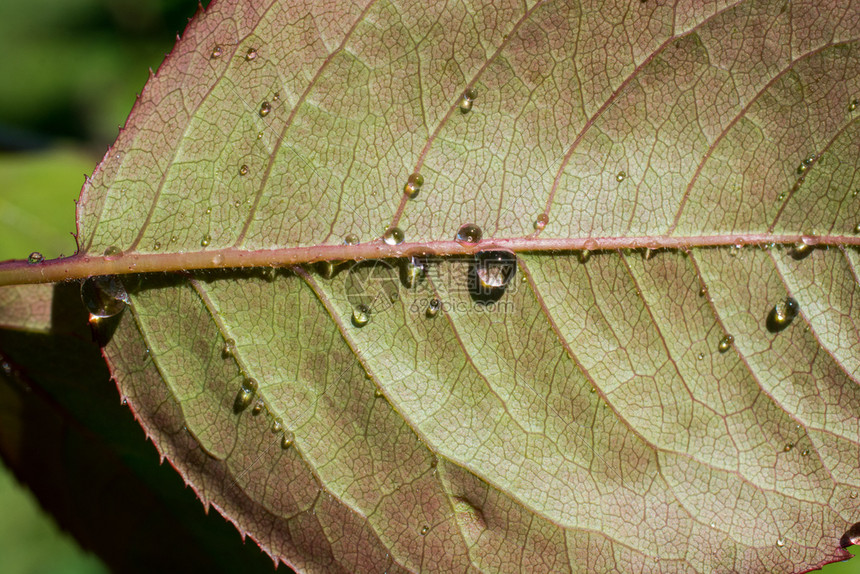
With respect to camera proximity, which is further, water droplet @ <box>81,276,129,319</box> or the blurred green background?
the blurred green background

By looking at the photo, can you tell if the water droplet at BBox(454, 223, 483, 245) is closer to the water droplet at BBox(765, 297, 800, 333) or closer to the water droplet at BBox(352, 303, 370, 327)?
the water droplet at BBox(352, 303, 370, 327)

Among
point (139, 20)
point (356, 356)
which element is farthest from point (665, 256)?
point (139, 20)

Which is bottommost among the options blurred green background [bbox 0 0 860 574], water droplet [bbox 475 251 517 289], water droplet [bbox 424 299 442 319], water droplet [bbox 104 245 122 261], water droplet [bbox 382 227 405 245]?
blurred green background [bbox 0 0 860 574]

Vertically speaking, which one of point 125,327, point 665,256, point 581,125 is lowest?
point 125,327

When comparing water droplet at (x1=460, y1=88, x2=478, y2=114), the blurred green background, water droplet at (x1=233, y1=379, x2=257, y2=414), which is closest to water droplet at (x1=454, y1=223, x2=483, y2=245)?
water droplet at (x1=460, y1=88, x2=478, y2=114)

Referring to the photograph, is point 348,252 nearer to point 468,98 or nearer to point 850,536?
point 468,98

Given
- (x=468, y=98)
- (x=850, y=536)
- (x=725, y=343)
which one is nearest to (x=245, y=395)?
(x=468, y=98)

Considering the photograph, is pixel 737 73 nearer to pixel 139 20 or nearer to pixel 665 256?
pixel 665 256
